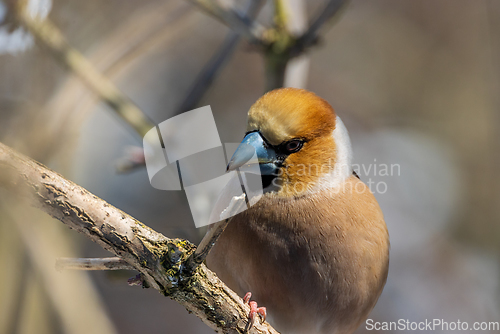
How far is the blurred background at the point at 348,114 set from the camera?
2.69 metres

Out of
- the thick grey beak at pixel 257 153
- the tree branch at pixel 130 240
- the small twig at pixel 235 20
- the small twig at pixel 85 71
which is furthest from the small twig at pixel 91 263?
the small twig at pixel 235 20

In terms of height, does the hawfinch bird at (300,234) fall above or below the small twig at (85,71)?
below

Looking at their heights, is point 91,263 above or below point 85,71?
below

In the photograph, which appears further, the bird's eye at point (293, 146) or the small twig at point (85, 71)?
the small twig at point (85, 71)

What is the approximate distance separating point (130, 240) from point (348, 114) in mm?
4159

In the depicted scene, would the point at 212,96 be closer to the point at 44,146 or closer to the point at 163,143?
the point at 163,143

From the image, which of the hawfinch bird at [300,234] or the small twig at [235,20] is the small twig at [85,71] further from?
the hawfinch bird at [300,234]

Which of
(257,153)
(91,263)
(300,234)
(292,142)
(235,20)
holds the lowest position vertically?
(91,263)

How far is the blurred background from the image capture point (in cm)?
269

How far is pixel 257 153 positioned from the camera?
1.96m

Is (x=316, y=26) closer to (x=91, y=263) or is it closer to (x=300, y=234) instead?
(x=300, y=234)

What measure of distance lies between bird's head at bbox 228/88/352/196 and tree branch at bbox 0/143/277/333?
63cm

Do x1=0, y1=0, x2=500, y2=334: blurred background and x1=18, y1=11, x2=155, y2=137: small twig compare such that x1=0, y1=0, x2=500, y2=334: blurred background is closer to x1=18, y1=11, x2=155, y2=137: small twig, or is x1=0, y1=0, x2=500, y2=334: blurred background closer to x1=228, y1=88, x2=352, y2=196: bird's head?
x1=18, y1=11, x2=155, y2=137: small twig

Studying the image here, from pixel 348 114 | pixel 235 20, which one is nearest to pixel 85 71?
pixel 235 20
